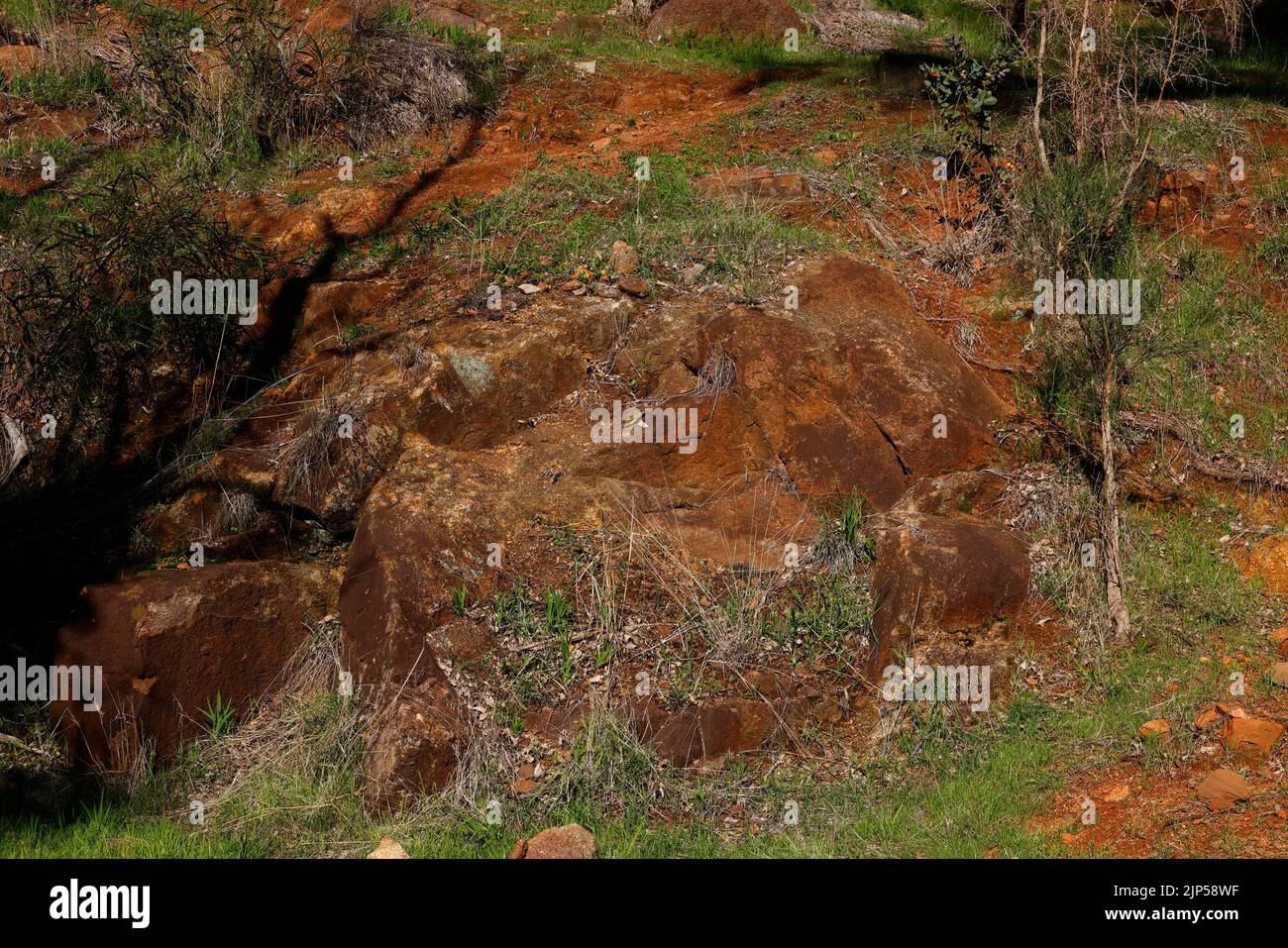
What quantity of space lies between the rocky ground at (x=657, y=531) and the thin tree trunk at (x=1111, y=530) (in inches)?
4.1

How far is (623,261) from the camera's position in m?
7.18

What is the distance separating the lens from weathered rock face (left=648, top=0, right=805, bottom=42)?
1149cm

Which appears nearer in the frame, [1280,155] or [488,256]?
[488,256]

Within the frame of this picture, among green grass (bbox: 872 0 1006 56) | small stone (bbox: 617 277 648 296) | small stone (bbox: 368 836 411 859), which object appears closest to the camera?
small stone (bbox: 368 836 411 859)

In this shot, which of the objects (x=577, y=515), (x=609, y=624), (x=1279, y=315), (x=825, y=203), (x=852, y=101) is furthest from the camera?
(x=852, y=101)

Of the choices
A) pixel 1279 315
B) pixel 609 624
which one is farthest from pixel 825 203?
pixel 609 624

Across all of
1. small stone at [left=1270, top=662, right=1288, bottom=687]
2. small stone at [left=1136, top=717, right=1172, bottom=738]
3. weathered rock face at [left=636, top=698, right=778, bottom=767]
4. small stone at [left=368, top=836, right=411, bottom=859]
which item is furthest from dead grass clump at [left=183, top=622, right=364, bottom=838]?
small stone at [left=1270, top=662, right=1288, bottom=687]

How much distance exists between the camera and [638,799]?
502 cm

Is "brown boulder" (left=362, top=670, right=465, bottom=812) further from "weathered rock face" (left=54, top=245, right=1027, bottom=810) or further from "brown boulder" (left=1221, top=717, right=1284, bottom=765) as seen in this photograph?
"brown boulder" (left=1221, top=717, right=1284, bottom=765)

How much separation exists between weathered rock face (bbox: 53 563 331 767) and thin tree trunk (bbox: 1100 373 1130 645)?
3.92 meters

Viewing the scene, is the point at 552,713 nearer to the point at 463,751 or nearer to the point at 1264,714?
the point at 463,751

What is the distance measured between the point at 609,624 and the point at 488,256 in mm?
2962

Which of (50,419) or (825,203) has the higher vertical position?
(825,203)

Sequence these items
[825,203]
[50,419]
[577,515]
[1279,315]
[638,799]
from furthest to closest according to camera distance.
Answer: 1. [825,203]
2. [1279,315]
3. [50,419]
4. [577,515]
5. [638,799]
